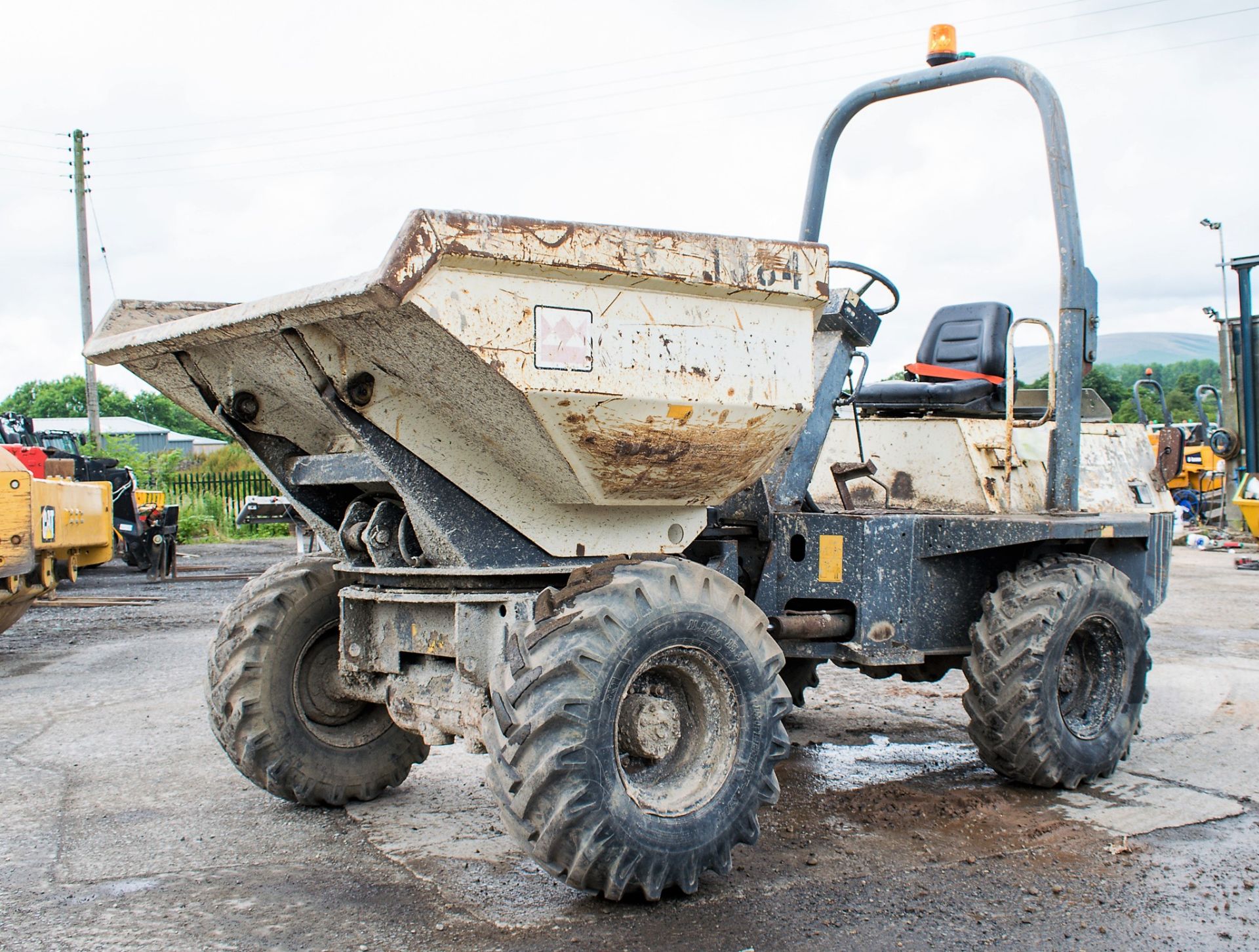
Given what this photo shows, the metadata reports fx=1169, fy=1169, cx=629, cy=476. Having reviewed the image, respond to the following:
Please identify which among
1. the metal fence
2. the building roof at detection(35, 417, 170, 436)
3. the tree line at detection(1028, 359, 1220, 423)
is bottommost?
the metal fence

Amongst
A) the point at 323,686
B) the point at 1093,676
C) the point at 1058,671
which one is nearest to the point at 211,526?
the point at 323,686

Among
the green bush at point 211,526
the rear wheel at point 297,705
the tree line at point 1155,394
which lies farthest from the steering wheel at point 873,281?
the green bush at point 211,526

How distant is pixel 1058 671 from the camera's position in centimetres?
495

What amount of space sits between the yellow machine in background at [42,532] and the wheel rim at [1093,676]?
6330 millimetres

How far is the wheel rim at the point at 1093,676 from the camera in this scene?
5.23 m

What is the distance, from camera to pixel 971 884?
12.5ft

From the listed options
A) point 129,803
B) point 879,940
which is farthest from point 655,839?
point 129,803

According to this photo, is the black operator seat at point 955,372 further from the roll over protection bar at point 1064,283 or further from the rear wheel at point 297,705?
the rear wheel at point 297,705

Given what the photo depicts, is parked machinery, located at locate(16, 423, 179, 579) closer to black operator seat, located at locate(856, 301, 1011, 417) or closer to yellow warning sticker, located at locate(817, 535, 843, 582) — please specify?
black operator seat, located at locate(856, 301, 1011, 417)

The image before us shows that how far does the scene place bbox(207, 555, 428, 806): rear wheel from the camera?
4414mm

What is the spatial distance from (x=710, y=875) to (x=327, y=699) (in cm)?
170

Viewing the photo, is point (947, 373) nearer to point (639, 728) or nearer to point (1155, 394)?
point (639, 728)

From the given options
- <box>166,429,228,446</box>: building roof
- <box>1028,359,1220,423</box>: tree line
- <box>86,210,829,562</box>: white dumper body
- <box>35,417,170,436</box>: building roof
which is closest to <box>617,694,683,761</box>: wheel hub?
<box>86,210,829,562</box>: white dumper body

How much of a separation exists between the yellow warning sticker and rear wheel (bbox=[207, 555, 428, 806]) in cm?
181
